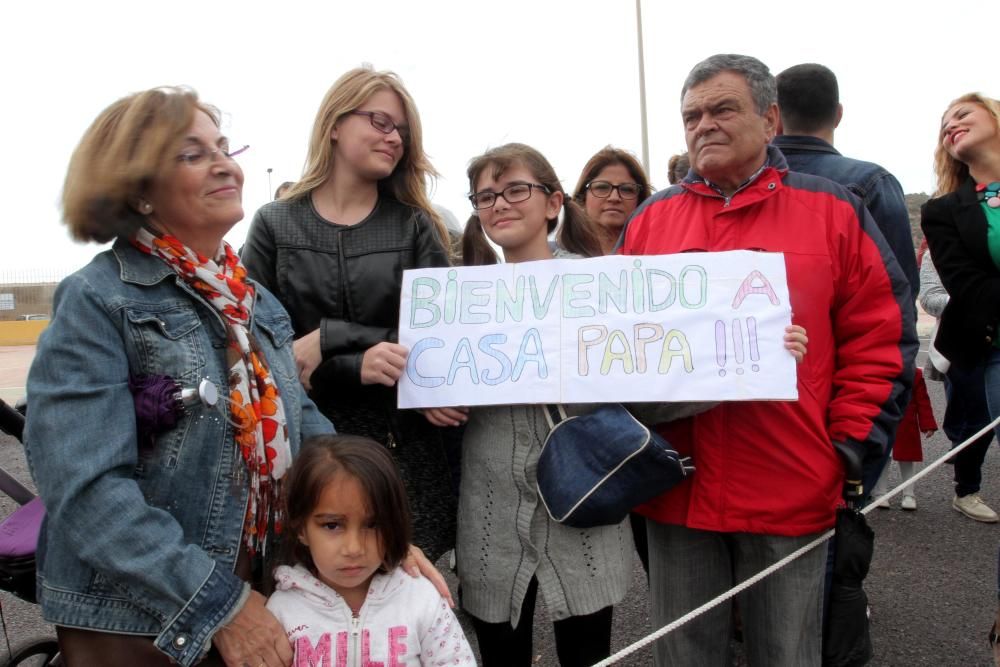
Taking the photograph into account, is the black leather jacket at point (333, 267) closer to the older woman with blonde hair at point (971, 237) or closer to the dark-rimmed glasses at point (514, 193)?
the dark-rimmed glasses at point (514, 193)

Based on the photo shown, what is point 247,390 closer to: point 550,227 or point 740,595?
point 550,227

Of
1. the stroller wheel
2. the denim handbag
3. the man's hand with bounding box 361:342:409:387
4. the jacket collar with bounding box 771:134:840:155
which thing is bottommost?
the stroller wheel

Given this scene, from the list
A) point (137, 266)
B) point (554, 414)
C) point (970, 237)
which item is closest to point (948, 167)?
point (970, 237)

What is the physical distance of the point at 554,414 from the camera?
1.99 meters

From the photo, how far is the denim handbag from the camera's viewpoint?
1.82 meters

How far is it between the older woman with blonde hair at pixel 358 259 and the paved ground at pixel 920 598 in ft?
4.46

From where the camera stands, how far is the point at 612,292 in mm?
2070

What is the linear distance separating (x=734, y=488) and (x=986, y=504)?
3784mm

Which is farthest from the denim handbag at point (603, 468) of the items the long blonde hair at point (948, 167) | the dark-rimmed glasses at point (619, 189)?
the long blonde hair at point (948, 167)

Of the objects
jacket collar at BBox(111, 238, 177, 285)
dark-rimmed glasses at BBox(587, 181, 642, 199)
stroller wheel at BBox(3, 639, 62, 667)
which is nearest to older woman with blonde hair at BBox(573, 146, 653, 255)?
dark-rimmed glasses at BBox(587, 181, 642, 199)

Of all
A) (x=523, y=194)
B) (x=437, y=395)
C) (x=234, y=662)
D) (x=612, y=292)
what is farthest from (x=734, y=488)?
(x=234, y=662)

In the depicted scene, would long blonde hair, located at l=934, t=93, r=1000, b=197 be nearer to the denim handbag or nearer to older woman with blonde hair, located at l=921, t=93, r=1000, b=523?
older woman with blonde hair, located at l=921, t=93, r=1000, b=523

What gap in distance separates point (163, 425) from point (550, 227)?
1353 mm

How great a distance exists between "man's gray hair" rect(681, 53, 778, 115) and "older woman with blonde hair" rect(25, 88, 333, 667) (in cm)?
135
